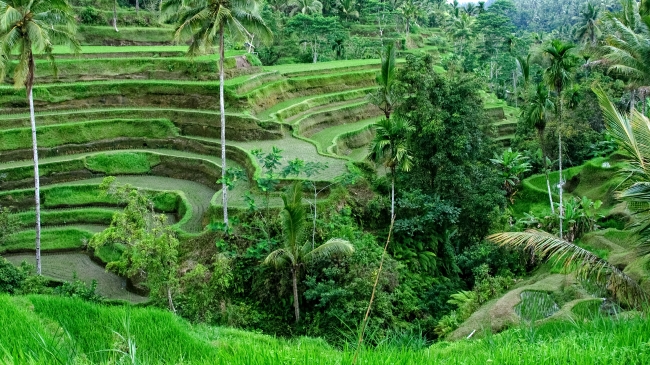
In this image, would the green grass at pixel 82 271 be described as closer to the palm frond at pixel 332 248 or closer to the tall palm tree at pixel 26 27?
the palm frond at pixel 332 248

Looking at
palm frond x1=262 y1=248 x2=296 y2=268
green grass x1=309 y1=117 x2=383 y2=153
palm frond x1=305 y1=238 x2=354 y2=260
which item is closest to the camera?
palm frond x1=305 y1=238 x2=354 y2=260

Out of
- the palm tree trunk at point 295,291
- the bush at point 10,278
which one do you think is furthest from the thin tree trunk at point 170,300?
the bush at point 10,278

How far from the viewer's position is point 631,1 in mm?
24984

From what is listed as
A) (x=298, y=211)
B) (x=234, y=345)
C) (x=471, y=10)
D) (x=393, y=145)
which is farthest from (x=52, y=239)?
(x=471, y=10)

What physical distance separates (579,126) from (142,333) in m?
25.3

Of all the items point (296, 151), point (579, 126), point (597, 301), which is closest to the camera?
point (597, 301)

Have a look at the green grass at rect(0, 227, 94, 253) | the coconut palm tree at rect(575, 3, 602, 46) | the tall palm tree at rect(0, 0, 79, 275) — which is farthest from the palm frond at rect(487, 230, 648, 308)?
the coconut palm tree at rect(575, 3, 602, 46)

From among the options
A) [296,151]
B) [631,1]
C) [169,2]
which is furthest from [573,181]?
[169,2]

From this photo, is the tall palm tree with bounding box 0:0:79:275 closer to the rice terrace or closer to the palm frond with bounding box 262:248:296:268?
the rice terrace

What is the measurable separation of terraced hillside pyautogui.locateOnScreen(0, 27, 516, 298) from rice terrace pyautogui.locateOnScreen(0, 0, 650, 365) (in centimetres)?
10

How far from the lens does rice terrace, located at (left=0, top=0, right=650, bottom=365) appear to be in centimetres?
649

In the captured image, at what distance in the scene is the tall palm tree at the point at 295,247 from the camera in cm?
1323

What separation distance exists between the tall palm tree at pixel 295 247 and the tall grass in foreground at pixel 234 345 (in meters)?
5.22

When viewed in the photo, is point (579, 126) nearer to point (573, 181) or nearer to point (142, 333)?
point (573, 181)
